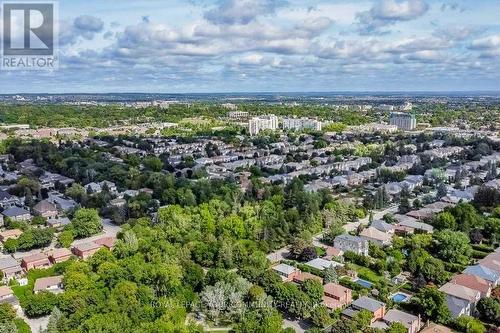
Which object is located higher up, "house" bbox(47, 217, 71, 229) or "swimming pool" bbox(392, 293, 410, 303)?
"house" bbox(47, 217, 71, 229)

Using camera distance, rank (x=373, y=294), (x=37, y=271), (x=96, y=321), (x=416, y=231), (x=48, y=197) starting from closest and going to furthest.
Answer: (x=96, y=321) < (x=373, y=294) < (x=37, y=271) < (x=416, y=231) < (x=48, y=197)

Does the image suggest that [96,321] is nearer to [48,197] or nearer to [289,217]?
[289,217]

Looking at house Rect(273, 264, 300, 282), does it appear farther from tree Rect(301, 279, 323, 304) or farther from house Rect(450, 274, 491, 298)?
house Rect(450, 274, 491, 298)

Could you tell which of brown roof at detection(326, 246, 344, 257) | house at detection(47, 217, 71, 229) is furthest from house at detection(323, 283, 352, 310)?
house at detection(47, 217, 71, 229)

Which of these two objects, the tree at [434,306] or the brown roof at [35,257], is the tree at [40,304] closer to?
the brown roof at [35,257]

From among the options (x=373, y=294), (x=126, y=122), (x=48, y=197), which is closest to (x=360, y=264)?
(x=373, y=294)

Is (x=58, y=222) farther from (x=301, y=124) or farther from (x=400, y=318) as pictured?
(x=301, y=124)
